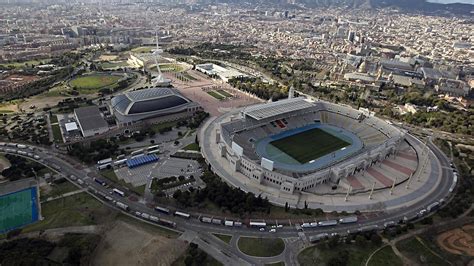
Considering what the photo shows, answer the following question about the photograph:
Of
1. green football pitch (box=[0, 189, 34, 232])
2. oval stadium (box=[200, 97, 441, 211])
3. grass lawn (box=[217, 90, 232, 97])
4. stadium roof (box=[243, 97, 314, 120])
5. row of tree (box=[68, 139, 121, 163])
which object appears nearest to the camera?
green football pitch (box=[0, 189, 34, 232])

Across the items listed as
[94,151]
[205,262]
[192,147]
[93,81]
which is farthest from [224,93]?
[205,262]

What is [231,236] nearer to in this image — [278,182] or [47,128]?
[278,182]

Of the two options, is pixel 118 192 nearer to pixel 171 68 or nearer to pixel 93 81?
pixel 93 81

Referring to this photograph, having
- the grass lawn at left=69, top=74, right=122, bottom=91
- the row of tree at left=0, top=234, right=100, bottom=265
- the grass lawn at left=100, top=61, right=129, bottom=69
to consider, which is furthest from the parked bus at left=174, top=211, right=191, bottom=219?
the grass lawn at left=100, top=61, right=129, bottom=69

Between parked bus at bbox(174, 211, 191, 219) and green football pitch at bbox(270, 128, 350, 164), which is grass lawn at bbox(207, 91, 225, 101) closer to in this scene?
green football pitch at bbox(270, 128, 350, 164)

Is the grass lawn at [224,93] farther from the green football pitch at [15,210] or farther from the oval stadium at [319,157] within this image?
the green football pitch at [15,210]

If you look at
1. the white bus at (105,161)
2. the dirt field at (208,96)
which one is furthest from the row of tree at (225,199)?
the dirt field at (208,96)
